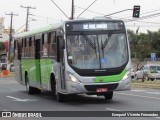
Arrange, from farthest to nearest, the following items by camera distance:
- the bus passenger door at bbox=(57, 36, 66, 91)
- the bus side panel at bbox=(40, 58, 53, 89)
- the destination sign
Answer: the bus side panel at bbox=(40, 58, 53, 89) < the destination sign < the bus passenger door at bbox=(57, 36, 66, 91)

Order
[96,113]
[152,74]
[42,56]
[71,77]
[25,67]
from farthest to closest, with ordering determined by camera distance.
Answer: [152,74], [25,67], [42,56], [71,77], [96,113]

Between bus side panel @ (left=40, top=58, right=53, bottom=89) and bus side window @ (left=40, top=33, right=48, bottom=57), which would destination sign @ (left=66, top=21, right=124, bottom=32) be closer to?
bus side panel @ (left=40, top=58, right=53, bottom=89)

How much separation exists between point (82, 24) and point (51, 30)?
2.08m

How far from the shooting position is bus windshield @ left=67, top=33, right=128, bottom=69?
18391mm

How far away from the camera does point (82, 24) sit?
18.9 m

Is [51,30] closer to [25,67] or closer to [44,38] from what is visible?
[44,38]

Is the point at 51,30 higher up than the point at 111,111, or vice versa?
the point at 51,30

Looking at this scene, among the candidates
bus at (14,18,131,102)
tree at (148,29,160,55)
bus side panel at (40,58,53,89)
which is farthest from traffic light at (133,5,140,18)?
tree at (148,29,160,55)

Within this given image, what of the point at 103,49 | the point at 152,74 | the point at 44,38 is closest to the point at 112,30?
the point at 103,49

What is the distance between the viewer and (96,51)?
18547mm

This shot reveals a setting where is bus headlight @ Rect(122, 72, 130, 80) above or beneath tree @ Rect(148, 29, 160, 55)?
beneath

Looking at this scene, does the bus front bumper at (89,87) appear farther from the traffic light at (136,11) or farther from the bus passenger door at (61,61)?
the traffic light at (136,11)

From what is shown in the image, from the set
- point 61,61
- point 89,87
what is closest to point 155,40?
point 61,61

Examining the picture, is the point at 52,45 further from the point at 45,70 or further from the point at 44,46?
the point at 45,70
